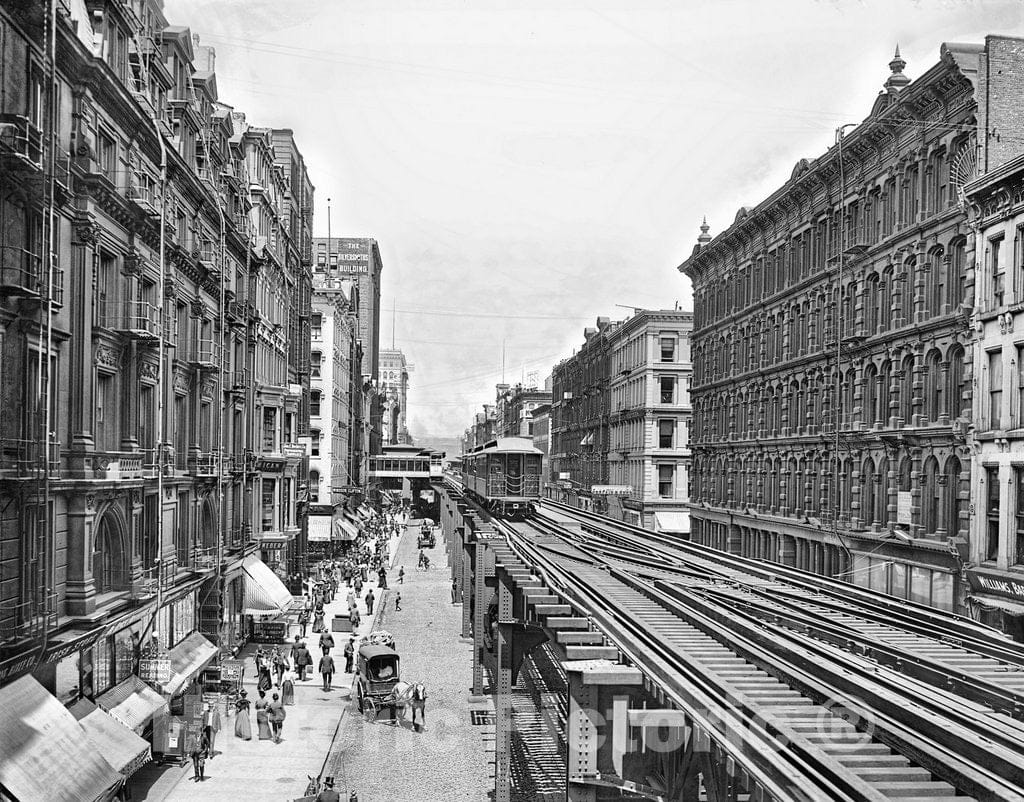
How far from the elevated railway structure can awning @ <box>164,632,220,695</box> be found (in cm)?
892

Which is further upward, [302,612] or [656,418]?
[656,418]

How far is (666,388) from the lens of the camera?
77750mm

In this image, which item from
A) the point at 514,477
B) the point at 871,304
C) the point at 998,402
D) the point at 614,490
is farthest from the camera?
the point at 614,490

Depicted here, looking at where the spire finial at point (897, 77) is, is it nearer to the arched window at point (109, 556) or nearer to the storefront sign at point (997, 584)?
the storefront sign at point (997, 584)

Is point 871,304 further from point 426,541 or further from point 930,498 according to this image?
point 426,541

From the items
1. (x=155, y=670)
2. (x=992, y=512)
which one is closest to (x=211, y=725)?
(x=155, y=670)

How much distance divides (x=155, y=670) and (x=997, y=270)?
87.2ft

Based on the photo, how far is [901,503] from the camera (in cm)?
3688

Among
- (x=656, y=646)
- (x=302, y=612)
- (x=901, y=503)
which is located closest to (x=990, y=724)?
(x=656, y=646)

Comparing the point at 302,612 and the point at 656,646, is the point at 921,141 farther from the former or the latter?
the point at 302,612

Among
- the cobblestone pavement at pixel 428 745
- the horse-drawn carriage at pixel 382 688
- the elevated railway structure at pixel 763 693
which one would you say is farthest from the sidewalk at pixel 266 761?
the elevated railway structure at pixel 763 693

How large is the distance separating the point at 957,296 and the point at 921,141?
621 centimetres

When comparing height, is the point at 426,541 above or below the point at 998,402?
below

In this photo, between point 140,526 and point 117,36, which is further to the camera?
point 140,526
